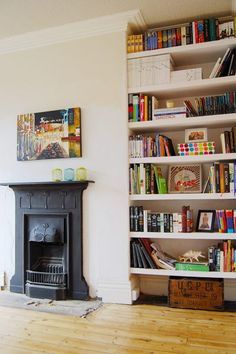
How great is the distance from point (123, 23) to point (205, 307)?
2826 millimetres

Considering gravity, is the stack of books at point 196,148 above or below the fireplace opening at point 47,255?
above

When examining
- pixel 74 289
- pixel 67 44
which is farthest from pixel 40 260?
pixel 67 44

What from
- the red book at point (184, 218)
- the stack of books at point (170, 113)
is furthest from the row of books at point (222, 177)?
the stack of books at point (170, 113)

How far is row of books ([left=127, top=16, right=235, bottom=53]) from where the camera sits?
9.77ft

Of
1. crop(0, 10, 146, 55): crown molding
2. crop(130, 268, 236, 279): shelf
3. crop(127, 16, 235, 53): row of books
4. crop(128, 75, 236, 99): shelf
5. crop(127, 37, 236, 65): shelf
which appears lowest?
crop(130, 268, 236, 279): shelf

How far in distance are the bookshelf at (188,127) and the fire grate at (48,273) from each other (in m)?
0.78

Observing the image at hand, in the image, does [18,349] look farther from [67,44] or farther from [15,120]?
[67,44]

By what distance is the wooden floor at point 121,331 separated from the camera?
7.06 feet

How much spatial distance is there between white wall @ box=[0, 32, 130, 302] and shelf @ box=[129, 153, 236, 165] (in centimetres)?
19

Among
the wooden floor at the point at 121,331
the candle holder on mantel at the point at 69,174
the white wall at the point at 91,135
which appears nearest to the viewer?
the wooden floor at the point at 121,331

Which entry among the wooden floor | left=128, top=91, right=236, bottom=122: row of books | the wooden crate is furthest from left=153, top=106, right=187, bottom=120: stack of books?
the wooden floor

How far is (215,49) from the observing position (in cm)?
298

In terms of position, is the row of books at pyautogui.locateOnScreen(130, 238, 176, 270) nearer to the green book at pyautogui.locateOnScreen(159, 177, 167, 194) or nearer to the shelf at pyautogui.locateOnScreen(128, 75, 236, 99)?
the green book at pyautogui.locateOnScreen(159, 177, 167, 194)

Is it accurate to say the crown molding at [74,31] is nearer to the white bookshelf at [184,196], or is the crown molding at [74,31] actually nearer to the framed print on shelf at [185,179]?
the framed print on shelf at [185,179]
